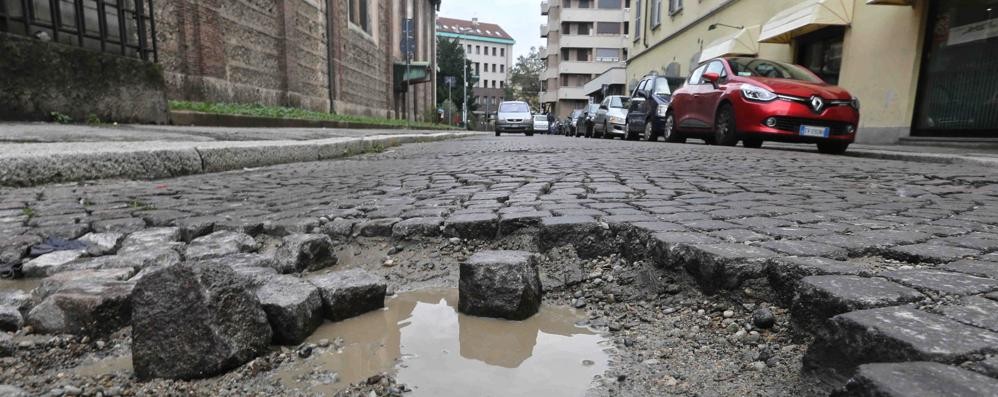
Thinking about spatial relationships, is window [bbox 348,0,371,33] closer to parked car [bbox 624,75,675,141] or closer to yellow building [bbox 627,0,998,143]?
parked car [bbox 624,75,675,141]

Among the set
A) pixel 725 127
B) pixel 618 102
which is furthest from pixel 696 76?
pixel 618 102

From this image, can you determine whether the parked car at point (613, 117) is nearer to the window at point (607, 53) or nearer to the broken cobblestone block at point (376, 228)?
the broken cobblestone block at point (376, 228)

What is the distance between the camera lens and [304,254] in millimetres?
2236

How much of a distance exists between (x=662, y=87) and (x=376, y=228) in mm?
11832

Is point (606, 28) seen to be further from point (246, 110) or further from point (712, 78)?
point (712, 78)

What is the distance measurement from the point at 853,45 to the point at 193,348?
13.8m

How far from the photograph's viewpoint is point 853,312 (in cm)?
129

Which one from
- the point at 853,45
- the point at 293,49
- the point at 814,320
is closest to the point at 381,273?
the point at 814,320

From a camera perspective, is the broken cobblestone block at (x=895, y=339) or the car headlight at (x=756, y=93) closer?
the broken cobblestone block at (x=895, y=339)

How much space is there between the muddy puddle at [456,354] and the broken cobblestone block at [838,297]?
52 cm

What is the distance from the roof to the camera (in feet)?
339

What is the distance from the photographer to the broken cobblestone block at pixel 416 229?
2637 mm

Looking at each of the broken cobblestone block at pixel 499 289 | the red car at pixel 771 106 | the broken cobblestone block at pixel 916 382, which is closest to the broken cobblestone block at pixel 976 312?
the broken cobblestone block at pixel 916 382

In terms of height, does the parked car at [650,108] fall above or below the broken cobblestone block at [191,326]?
above
